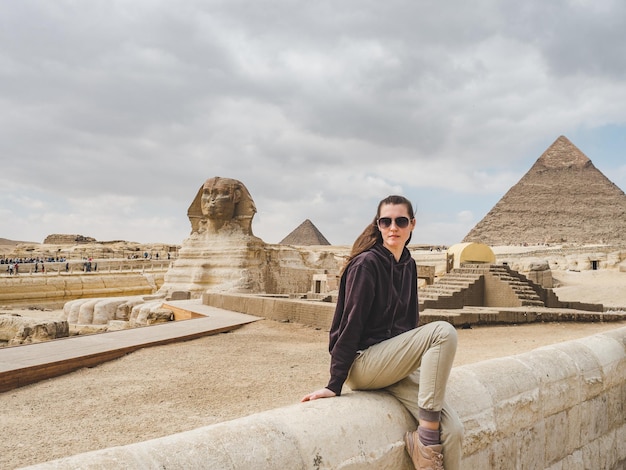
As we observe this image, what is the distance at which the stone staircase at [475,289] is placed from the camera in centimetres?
963

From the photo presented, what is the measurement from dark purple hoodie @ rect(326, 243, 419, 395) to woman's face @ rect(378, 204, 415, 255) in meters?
0.04

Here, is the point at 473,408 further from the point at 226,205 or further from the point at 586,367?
the point at 226,205

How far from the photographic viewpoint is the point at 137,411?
11.3 feet

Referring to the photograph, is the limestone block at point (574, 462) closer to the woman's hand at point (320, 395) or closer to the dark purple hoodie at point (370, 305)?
the dark purple hoodie at point (370, 305)

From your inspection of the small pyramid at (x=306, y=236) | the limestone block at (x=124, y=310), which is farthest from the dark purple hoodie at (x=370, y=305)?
the small pyramid at (x=306, y=236)

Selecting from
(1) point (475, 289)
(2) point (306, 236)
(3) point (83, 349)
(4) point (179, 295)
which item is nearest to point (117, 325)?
(4) point (179, 295)

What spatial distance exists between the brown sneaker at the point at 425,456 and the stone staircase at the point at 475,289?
7.81 meters

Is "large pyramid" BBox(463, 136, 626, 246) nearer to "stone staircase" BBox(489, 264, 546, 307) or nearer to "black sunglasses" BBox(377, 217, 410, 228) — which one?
"stone staircase" BBox(489, 264, 546, 307)

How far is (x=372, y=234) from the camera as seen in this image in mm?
2078

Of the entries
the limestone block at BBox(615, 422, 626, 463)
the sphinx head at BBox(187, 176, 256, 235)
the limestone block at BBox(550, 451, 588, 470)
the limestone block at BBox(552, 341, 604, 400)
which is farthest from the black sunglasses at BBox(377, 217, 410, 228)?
the sphinx head at BBox(187, 176, 256, 235)

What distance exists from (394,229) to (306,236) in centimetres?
6708

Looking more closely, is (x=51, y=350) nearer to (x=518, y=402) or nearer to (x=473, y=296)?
(x=518, y=402)

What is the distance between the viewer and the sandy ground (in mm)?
2941

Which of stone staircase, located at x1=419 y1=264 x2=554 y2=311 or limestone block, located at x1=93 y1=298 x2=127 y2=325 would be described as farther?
limestone block, located at x1=93 y1=298 x2=127 y2=325
